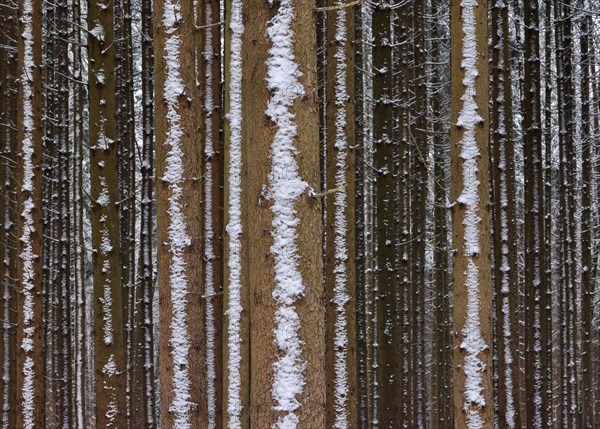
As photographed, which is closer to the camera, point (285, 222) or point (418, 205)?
point (285, 222)

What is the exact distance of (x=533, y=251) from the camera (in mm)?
8320

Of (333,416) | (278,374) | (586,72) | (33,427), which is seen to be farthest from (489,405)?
(586,72)

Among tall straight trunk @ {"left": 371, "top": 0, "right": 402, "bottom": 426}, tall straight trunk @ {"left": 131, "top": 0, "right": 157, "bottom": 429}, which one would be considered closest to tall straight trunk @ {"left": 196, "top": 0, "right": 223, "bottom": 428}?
tall straight trunk @ {"left": 131, "top": 0, "right": 157, "bottom": 429}

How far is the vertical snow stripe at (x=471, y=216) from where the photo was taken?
531cm

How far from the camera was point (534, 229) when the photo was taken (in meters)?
8.33

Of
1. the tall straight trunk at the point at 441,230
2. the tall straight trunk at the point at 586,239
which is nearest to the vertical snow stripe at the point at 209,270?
the tall straight trunk at the point at 441,230

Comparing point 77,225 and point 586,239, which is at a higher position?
point 77,225

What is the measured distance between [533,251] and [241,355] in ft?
14.4

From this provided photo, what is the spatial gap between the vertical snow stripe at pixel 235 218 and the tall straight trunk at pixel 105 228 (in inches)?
49.8

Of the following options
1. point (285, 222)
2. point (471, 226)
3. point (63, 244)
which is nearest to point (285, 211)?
point (285, 222)

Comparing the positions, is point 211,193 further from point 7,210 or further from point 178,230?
point 7,210

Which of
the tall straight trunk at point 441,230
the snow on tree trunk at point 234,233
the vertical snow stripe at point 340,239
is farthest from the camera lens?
the tall straight trunk at point 441,230

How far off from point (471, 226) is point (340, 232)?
1.79m

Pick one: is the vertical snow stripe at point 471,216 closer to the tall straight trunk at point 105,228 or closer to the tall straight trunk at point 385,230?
the tall straight trunk at point 385,230
